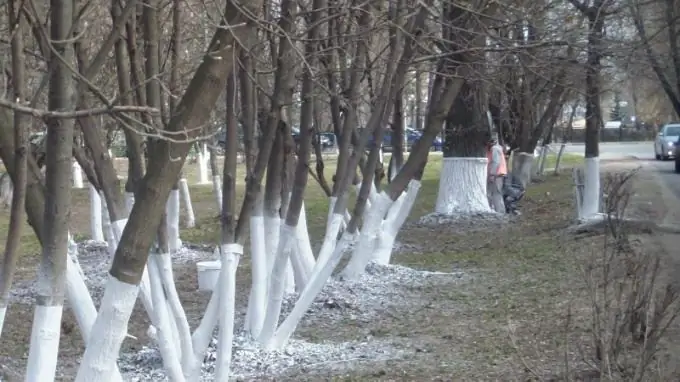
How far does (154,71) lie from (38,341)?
2229 mm

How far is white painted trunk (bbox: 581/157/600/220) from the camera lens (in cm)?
1705

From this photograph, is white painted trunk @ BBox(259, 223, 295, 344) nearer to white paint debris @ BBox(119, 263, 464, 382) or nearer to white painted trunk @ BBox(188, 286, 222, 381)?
white paint debris @ BBox(119, 263, 464, 382)

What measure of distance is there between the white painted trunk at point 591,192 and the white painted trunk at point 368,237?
629cm

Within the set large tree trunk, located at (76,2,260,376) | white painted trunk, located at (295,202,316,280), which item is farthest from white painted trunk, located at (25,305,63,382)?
white painted trunk, located at (295,202,316,280)

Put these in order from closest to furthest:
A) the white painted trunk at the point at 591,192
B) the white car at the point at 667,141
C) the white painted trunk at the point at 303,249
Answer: the white painted trunk at the point at 303,249 → the white painted trunk at the point at 591,192 → the white car at the point at 667,141

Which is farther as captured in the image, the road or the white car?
the road

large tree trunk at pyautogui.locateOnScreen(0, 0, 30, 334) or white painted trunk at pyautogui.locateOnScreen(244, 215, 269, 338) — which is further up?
large tree trunk at pyautogui.locateOnScreen(0, 0, 30, 334)

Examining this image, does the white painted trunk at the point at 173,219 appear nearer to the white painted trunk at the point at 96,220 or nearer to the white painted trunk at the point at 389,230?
the white painted trunk at the point at 96,220

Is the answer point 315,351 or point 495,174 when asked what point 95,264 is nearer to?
point 315,351

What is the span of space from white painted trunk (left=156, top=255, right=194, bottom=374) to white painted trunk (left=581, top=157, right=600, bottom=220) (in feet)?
36.0

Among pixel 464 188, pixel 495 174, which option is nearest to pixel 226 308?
pixel 464 188

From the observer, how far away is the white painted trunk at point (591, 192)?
17.0 m

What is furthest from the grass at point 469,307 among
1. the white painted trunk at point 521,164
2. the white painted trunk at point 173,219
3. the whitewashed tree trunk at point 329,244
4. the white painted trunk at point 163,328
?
the white painted trunk at point 521,164

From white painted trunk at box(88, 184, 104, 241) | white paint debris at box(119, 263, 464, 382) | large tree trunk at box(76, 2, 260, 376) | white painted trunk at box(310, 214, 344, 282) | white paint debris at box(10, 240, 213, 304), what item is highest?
large tree trunk at box(76, 2, 260, 376)
